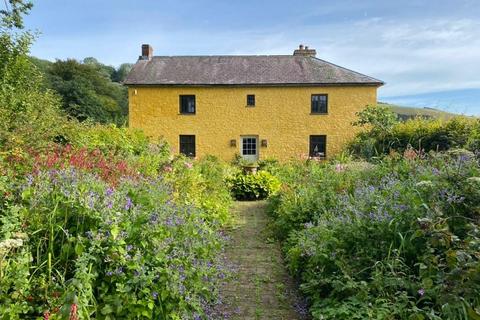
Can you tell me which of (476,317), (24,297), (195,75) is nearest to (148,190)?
(24,297)

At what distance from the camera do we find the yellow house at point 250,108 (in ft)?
65.1

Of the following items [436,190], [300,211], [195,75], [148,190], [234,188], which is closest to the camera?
[436,190]

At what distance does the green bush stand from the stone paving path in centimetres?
394

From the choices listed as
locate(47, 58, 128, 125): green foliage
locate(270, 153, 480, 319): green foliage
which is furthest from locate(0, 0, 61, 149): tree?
locate(47, 58, 128, 125): green foliage

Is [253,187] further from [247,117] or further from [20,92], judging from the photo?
[247,117]

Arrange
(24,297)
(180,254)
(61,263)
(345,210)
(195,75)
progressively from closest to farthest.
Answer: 1. (24,297)
2. (61,263)
3. (180,254)
4. (345,210)
5. (195,75)

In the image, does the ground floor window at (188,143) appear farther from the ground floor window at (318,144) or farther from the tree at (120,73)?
the tree at (120,73)

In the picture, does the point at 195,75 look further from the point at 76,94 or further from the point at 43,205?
the point at 76,94

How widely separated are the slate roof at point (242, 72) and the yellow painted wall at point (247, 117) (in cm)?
38

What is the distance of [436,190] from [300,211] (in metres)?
2.65

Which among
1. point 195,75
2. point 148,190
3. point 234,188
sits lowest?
point 234,188

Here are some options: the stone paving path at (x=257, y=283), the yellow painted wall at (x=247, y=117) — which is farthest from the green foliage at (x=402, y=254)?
the yellow painted wall at (x=247, y=117)

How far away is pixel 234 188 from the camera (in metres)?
11.4

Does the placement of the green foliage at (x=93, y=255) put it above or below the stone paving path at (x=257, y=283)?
above
